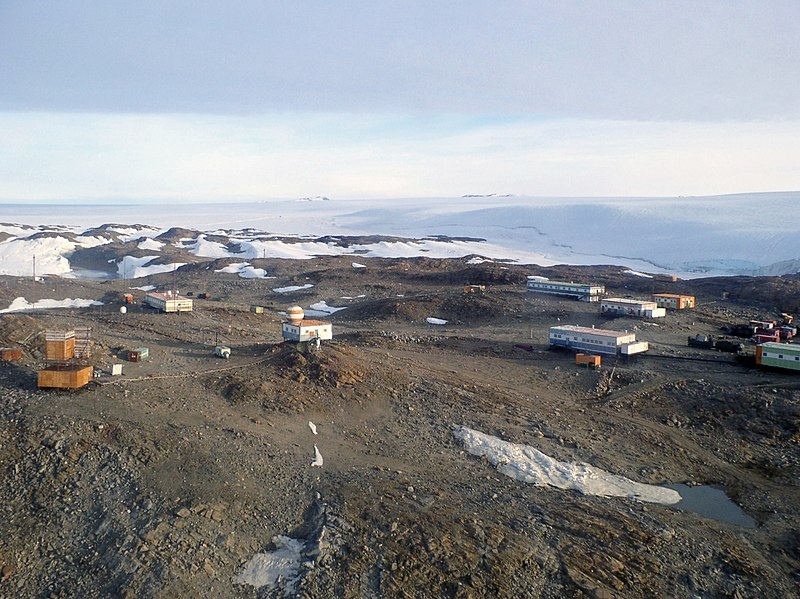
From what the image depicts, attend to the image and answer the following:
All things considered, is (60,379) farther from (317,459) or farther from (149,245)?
(149,245)

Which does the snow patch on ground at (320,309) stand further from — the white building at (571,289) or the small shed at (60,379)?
the small shed at (60,379)

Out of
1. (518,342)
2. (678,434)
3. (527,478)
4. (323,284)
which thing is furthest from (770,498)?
(323,284)

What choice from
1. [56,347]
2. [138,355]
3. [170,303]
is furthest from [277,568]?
[170,303]

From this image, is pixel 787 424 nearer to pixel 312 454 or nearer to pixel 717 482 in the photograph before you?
pixel 717 482

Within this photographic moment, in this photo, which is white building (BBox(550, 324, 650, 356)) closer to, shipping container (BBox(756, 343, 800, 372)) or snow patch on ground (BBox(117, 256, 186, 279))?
shipping container (BBox(756, 343, 800, 372))

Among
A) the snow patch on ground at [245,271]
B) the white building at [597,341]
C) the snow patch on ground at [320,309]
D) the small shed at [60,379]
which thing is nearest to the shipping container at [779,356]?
the white building at [597,341]

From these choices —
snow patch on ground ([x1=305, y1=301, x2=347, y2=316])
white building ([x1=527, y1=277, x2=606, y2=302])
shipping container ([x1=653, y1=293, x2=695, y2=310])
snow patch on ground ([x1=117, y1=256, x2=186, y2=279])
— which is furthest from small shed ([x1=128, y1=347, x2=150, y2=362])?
snow patch on ground ([x1=117, y1=256, x2=186, y2=279])
